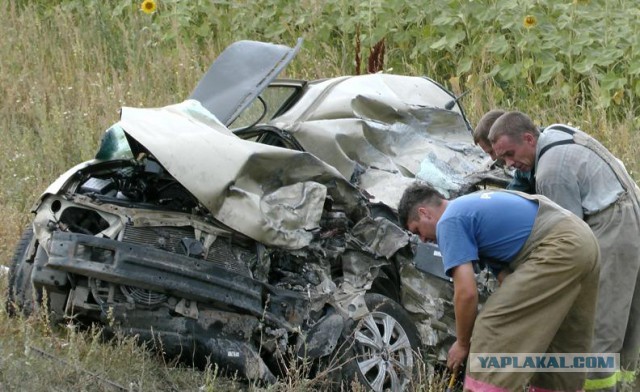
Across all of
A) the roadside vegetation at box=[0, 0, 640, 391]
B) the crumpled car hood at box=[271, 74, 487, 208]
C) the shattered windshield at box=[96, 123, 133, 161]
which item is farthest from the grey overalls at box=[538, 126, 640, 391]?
the roadside vegetation at box=[0, 0, 640, 391]

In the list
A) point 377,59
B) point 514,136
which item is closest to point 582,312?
point 514,136

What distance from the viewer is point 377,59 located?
10875mm

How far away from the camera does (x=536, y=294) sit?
17.4ft

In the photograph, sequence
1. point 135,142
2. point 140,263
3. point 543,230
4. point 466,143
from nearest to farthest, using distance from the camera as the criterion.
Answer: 1. point 543,230
2. point 140,263
3. point 135,142
4. point 466,143

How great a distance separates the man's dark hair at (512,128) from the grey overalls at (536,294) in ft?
3.42

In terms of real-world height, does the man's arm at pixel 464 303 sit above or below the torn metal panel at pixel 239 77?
below

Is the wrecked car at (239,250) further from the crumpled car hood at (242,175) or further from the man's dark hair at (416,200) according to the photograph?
the man's dark hair at (416,200)

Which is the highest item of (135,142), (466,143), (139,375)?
(135,142)

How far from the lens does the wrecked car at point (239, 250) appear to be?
19.3 ft

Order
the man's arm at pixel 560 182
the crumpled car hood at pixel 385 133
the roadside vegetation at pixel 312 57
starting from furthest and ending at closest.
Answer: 1. the roadside vegetation at pixel 312 57
2. the crumpled car hood at pixel 385 133
3. the man's arm at pixel 560 182

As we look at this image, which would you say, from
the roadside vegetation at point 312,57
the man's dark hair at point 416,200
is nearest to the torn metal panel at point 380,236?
the man's dark hair at point 416,200

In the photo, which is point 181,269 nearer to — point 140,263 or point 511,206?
point 140,263

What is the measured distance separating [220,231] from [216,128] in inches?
28.1

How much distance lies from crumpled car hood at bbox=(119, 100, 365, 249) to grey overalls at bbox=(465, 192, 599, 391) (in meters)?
1.28
